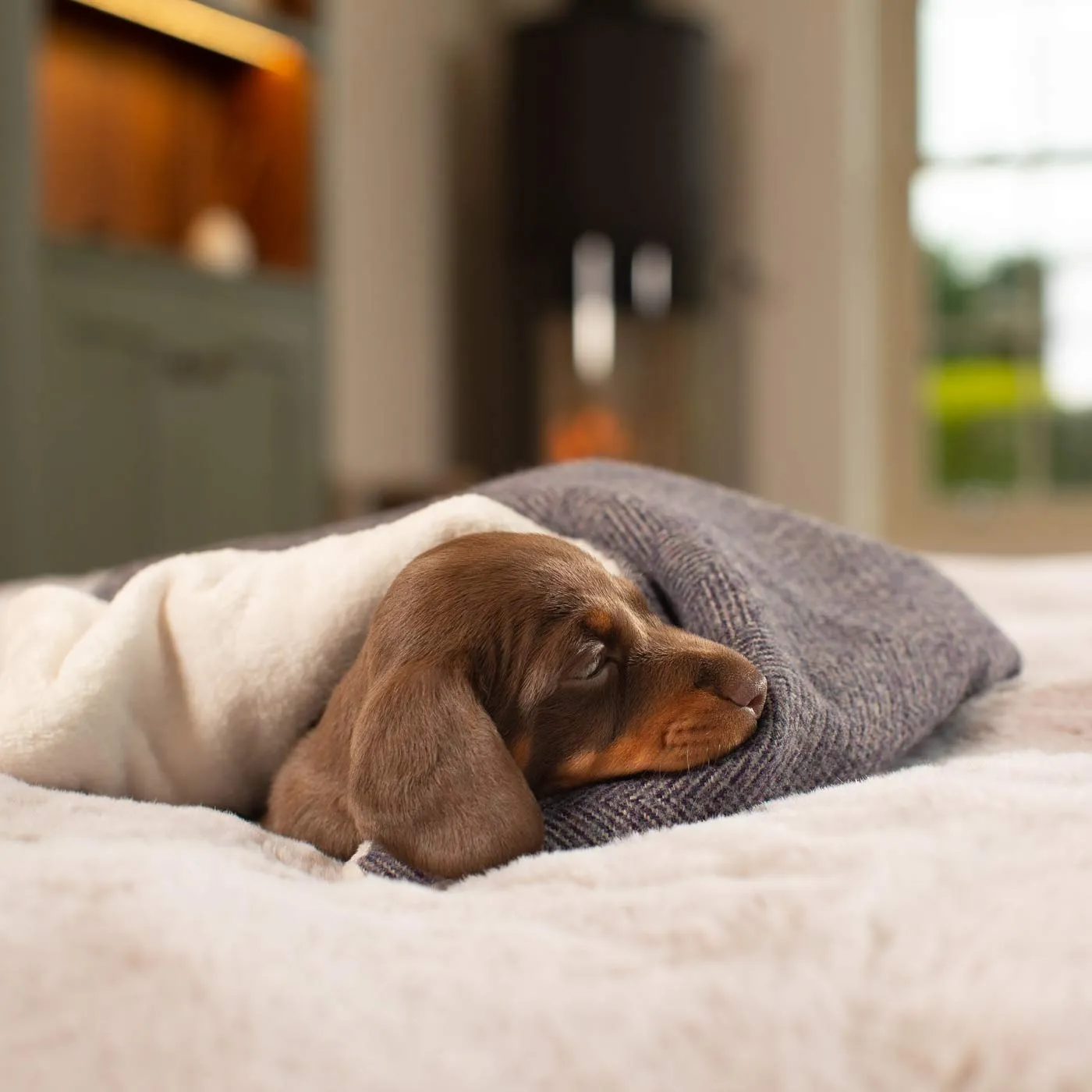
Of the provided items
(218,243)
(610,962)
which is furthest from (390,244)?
(610,962)

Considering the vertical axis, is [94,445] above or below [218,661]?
above

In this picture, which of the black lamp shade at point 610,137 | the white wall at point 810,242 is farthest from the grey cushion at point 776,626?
the white wall at point 810,242

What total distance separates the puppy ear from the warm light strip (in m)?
3.18

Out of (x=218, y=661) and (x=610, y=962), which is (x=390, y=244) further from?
(x=610, y=962)

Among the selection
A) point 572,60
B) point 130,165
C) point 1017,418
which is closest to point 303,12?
point 130,165

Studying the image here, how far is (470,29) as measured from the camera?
5.54 meters

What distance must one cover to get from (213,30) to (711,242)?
2.25 metres

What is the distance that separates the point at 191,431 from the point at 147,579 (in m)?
2.66

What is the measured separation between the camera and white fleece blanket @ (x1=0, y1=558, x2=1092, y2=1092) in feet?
1.90

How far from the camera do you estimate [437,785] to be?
2.92 feet

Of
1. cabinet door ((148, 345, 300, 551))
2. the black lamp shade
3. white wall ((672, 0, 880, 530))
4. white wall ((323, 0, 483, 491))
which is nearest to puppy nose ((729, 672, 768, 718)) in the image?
cabinet door ((148, 345, 300, 551))

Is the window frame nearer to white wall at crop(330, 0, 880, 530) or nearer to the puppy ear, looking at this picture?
white wall at crop(330, 0, 880, 530)

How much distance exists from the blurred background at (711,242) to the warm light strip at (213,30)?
0.17m

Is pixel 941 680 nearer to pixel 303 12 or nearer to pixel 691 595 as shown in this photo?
pixel 691 595
